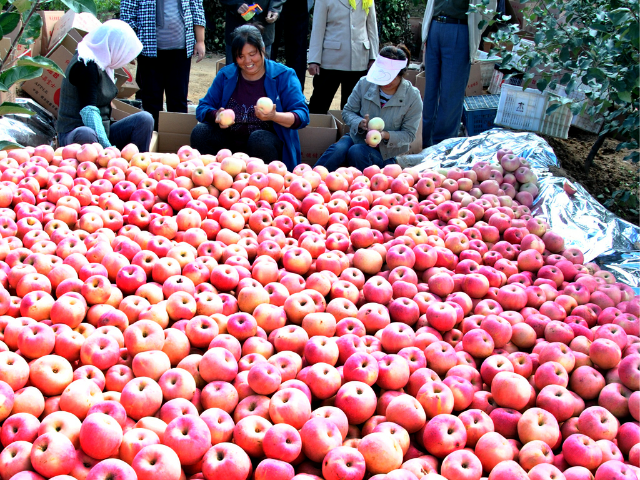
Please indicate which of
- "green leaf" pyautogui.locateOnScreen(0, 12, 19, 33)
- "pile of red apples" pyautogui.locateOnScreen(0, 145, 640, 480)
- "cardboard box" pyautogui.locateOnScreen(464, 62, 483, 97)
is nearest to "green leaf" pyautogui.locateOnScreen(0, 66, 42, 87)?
"green leaf" pyautogui.locateOnScreen(0, 12, 19, 33)

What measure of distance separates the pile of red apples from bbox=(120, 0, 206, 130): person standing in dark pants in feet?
7.46

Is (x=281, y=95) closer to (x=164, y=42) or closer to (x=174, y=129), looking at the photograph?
(x=174, y=129)

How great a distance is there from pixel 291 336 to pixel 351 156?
2.54m

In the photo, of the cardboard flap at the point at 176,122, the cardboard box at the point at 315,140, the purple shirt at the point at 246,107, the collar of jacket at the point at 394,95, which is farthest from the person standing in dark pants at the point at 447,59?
the cardboard flap at the point at 176,122

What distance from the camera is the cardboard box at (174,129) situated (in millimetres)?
4277

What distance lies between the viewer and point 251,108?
13.2 feet

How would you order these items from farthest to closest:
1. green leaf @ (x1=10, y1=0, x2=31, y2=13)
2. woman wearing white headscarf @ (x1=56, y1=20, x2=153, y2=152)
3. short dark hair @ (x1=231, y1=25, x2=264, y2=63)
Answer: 1. short dark hair @ (x1=231, y1=25, x2=264, y2=63)
2. woman wearing white headscarf @ (x1=56, y1=20, x2=153, y2=152)
3. green leaf @ (x1=10, y1=0, x2=31, y2=13)

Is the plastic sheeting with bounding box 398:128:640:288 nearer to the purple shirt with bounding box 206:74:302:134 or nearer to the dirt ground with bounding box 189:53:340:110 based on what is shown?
the purple shirt with bounding box 206:74:302:134

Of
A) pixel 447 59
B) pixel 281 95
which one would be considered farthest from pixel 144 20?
pixel 447 59

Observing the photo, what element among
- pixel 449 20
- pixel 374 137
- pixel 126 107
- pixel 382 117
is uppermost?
pixel 449 20

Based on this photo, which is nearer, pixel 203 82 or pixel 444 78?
pixel 444 78

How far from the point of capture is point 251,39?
379 cm

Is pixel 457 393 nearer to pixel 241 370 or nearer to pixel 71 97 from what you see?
pixel 241 370

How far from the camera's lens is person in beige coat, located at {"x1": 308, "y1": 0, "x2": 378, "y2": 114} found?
5027 mm
